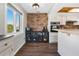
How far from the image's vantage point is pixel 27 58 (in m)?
0.79

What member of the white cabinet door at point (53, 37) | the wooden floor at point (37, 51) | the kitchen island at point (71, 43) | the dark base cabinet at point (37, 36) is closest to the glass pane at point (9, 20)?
the wooden floor at point (37, 51)

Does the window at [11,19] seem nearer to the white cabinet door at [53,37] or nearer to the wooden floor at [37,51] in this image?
the wooden floor at [37,51]

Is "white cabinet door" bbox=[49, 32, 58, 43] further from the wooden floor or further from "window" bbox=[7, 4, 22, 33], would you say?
"window" bbox=[7, 4, 22, 33]

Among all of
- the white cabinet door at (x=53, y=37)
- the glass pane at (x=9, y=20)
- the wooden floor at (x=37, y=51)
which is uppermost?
the glass pane at (x=9, y=20)

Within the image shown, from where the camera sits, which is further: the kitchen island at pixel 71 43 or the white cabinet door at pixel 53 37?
the white cabinet door at pixel 53 37

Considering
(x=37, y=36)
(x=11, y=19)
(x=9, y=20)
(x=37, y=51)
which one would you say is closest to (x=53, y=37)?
(x=37, y=36)

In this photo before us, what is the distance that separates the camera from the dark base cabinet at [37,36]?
303 inches

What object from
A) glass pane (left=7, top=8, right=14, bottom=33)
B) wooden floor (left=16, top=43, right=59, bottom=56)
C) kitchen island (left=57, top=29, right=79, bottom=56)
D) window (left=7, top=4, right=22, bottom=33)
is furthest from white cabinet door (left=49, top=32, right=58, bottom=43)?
kitchen island (left=57, top=29, right=79, bottom=56)

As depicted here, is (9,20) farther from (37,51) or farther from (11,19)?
(37,51)

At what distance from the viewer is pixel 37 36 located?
25.3 feet

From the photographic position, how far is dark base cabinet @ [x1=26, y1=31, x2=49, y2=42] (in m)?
7.68

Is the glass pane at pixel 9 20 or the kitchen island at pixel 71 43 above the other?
the glass pane at pixel 9 20

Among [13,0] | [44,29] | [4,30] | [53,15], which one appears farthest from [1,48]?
[44,29]

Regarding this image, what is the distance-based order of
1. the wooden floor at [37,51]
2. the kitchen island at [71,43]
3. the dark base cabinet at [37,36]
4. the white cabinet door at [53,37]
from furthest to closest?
the dark base cabinet at [37,36]
the white cabinet door at [53,37]
the wooden floor at [37,51]
the kitchen island at [71,43]
